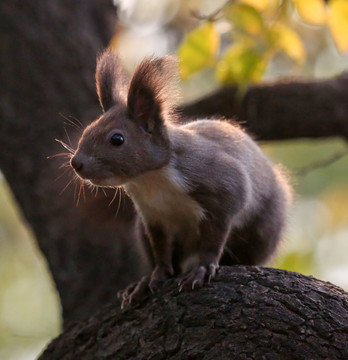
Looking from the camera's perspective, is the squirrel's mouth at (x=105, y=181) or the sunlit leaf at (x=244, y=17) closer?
the squirrel's mouth at (x=105, y=181)

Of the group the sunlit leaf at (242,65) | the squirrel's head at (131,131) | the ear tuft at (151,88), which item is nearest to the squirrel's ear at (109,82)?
the squirrel's head at (131,131)

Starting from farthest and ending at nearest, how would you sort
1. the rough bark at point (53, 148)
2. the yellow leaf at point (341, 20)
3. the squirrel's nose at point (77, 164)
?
1. the rough bark at point (53, 148)
2. the yellow leaf at point (341, 20)
3. the squirrel's nose at point (77, 164)

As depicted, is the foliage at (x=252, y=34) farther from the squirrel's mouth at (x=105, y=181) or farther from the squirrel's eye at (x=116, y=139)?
the squirrel's mouth at (x=105, y=181)

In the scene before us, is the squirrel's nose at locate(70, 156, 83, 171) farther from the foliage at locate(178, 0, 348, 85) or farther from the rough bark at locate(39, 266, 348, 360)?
the foliage at locate(178, 0, 348, 85)

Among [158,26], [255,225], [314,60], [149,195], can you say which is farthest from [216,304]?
[314,60]

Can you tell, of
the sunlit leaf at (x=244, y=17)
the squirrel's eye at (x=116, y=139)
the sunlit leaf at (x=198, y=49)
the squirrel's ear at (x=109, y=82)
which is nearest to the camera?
the squirrel's eye at (x=116, y=139)

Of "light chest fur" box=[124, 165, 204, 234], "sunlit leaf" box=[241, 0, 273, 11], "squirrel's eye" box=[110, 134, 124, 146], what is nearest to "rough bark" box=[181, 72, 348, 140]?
"sunlit leaf" box=[241, 0, 273, 11]
